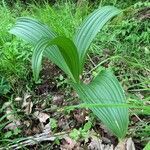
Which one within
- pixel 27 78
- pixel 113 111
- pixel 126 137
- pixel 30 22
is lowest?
pixel 126 137

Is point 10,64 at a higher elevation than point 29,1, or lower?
lower

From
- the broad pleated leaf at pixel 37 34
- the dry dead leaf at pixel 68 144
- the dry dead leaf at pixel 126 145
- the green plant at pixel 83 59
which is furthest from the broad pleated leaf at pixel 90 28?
the dry dead leaf at pixel 126 145

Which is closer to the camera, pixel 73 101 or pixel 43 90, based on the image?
pixel 73 101

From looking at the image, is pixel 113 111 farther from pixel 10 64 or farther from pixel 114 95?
pixel 10 64

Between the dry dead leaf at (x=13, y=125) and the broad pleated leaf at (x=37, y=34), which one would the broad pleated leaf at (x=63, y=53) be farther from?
the dry dead leaf at (x=13, y=125)

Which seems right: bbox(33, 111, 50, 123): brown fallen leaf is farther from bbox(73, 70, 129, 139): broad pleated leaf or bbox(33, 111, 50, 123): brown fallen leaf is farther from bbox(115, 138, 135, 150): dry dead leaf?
bbox(115, 138, 135, 150): dry dead leaf

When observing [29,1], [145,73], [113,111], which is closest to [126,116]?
[113,111]

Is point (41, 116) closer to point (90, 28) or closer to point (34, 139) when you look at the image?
point (34, 139)
